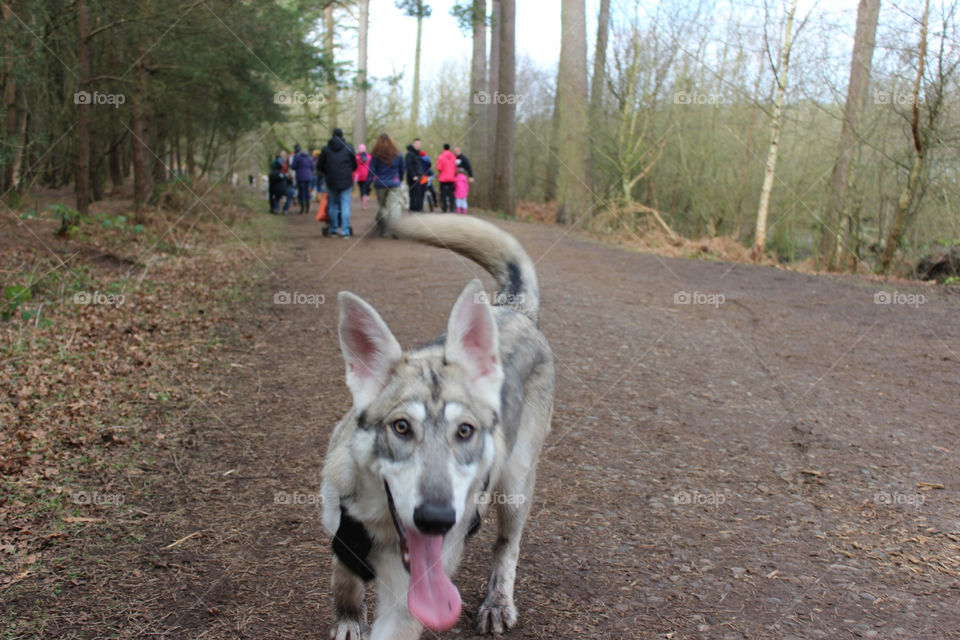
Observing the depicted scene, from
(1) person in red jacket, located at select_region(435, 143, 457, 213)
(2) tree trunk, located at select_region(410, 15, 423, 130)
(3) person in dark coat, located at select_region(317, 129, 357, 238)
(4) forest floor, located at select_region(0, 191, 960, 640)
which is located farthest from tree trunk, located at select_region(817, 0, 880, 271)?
(2) tree trunk, located at select_region(410, 15, 423, 130)

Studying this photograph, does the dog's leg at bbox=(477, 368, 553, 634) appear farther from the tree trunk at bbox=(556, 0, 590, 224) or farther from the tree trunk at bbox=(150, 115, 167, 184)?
the tree trunk at bbox=(150, 115, 167, 184)

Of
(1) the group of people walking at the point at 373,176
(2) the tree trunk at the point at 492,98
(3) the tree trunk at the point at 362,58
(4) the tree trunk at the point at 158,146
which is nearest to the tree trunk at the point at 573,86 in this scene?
(1) the group of people walking at the point at 373,176

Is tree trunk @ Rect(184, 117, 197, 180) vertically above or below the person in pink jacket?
above

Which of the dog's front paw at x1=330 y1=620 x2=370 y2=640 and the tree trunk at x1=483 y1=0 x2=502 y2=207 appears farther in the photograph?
the tree trunk at x1=483 y1=0 x2=502 y2=207

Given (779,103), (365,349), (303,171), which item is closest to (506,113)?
(303,171)

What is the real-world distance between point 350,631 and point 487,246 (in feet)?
7.12

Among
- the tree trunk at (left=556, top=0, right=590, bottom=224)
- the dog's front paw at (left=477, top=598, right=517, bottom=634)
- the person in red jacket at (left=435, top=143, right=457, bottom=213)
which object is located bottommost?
the dog's front paw at (left=477, top=598, right=517, bottom=634)

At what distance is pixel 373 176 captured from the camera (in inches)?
679

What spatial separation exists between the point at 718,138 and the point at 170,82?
50.5ft

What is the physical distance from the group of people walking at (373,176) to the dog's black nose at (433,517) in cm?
762

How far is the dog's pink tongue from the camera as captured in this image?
279 cm

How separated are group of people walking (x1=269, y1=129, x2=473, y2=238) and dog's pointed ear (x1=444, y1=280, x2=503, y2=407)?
22.8 ft

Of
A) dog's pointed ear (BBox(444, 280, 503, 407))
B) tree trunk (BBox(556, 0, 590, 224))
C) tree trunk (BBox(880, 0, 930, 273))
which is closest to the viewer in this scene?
dog's pointed ear (BBox(444, 280, 503, 407))

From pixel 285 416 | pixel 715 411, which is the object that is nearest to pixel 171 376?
pixel 285 416
